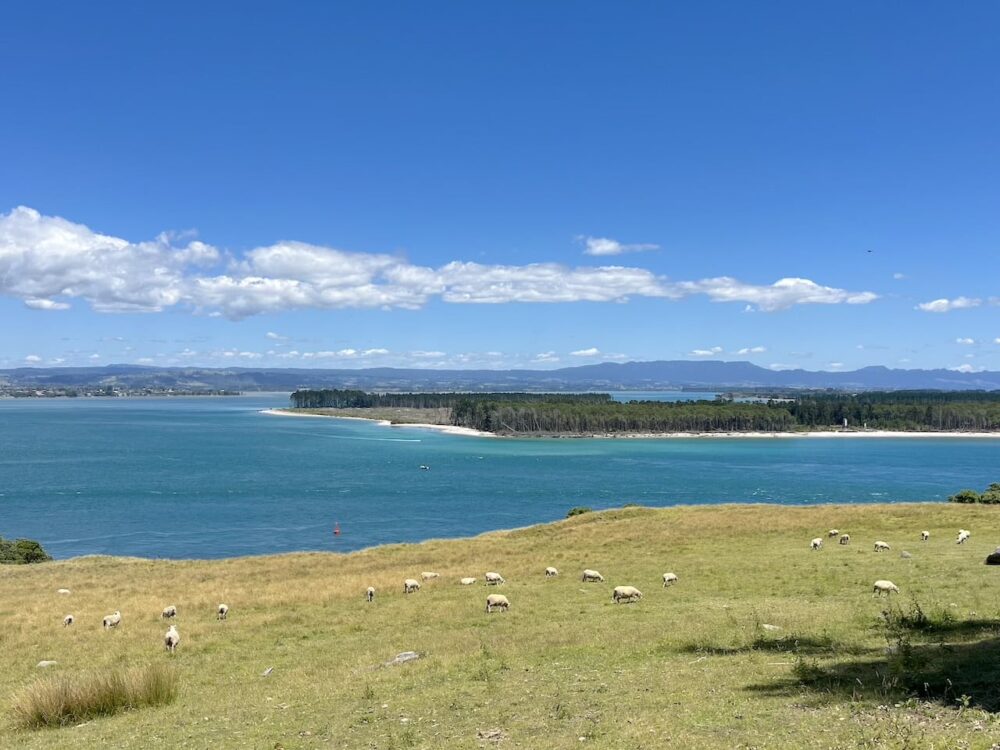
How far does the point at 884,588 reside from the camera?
23906 millimetres

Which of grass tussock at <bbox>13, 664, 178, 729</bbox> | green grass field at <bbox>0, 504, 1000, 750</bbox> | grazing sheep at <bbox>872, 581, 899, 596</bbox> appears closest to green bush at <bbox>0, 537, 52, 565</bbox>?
green grass field at <bbox>0, 504, 1000, 750</bbox>

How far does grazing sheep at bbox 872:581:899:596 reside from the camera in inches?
936

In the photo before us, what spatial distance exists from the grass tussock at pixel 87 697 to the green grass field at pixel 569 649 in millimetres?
351

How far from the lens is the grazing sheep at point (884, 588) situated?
23781 millimetres

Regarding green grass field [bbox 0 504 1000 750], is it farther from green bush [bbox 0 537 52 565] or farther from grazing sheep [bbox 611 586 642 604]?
green bush [bbox 0 537 52 565]

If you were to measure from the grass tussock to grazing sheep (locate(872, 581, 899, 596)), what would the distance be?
68.5 feet

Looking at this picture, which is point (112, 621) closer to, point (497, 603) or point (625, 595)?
point (497, 603)

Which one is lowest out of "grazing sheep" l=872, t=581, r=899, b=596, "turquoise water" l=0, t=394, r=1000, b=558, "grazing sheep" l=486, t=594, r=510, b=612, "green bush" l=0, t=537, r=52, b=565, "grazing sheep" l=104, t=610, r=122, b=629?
"turquoise water" l=0, t=394, r=1000, b=558

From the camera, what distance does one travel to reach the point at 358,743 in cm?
1272

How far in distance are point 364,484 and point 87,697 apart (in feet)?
334

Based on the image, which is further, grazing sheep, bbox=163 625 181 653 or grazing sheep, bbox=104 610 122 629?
grazing sheep, bbox=104 610 122 629

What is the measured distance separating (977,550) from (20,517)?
92.6 m

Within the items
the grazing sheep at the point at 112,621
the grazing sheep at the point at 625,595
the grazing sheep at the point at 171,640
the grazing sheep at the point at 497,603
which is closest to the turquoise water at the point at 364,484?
the grazing sheep at the point at 112,621

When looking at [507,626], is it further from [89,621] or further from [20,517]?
[20,517]
